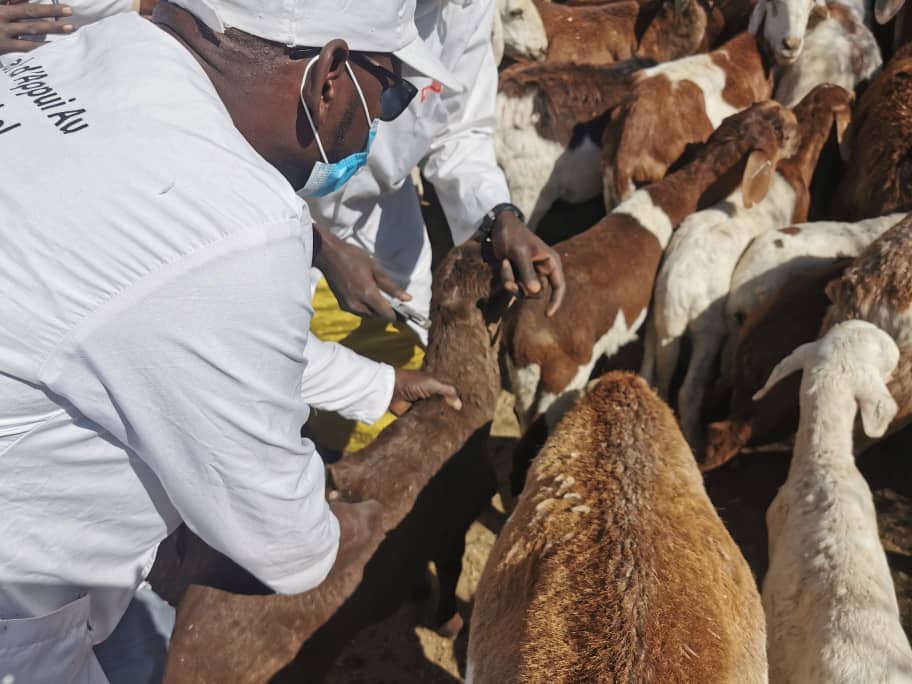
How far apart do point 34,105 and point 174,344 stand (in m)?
0.53

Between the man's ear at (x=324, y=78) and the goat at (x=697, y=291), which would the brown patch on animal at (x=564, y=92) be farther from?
the man's ear at (x=324, y=78)

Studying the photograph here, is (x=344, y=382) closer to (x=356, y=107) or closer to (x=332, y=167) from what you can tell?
(x=332, y=167)

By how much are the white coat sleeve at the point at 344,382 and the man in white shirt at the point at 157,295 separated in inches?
26.2

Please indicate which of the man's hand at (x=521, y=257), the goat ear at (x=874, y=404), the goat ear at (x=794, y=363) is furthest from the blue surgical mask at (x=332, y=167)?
the goat ear at (x=874, y=404)

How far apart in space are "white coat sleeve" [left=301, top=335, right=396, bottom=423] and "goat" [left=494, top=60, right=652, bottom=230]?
3557 millimetres

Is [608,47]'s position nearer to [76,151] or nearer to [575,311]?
[575,311]

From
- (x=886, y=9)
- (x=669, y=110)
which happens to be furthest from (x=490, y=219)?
(x=886, y=9)

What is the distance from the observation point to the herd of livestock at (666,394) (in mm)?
2146

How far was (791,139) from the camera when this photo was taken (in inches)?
202

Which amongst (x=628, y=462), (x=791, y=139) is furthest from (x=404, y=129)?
(x=791, y=139)

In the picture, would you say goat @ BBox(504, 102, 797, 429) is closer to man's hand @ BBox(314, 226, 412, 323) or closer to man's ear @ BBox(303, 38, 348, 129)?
man's hand @ BBox(314, 226, 412, 323)

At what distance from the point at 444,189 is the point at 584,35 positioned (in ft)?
14.8

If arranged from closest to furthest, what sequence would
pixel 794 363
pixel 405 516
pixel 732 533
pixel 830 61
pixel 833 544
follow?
pixel 833 544 < pixel 405 516 < pixel 794 363 < pixel 732 533 < pixel 830 61

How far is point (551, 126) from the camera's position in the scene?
578cm
